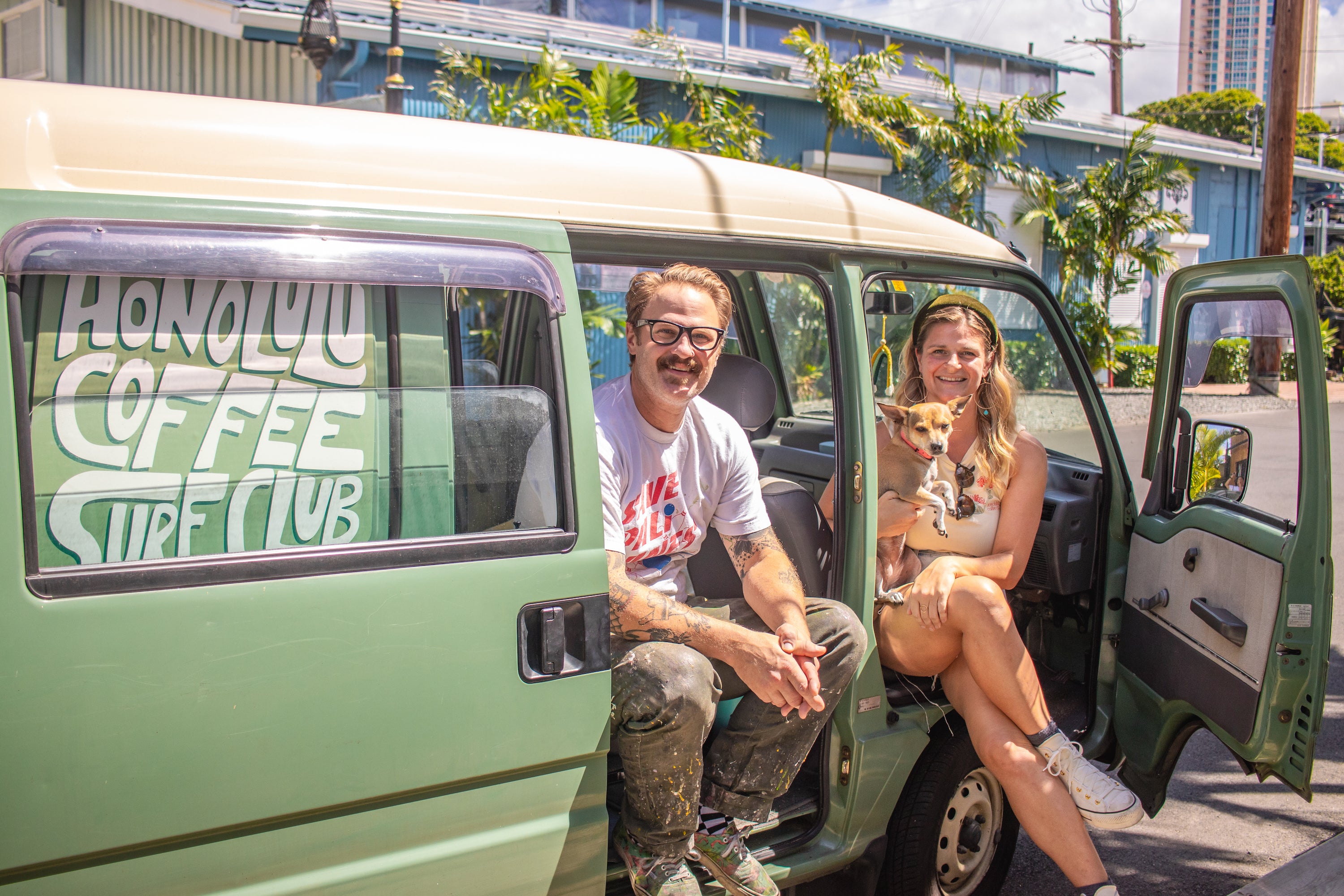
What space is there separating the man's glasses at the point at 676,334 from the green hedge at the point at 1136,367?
16.1 meters

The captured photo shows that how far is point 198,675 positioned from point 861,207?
6.56 ft

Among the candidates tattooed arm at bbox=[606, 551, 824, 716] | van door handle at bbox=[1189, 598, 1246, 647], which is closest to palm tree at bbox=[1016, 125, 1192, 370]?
van door handle at bbox=[1189, 598, 1246, 647]

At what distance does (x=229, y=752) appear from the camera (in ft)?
5.61

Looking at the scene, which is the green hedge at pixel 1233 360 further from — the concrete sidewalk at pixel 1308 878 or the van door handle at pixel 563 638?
the van door handle at pixel 563 638

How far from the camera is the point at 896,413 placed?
317 cm

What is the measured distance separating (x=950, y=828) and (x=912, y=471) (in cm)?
106

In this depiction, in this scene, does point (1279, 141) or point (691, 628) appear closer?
point (691, 628)

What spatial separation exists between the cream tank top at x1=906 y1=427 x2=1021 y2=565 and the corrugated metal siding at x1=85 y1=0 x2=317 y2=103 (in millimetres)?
9257

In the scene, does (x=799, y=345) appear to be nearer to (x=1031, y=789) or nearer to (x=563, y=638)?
(x=1031, y=789)

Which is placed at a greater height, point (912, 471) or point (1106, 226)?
point (1106, 226)

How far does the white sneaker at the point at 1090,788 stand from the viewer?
8.81ft

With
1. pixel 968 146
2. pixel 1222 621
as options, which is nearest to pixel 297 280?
pixel 1222 621

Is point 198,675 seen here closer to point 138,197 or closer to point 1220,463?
point 138,197

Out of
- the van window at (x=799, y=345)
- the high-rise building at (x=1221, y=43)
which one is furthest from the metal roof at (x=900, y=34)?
the high-rise building at (x=1221, y=43)
